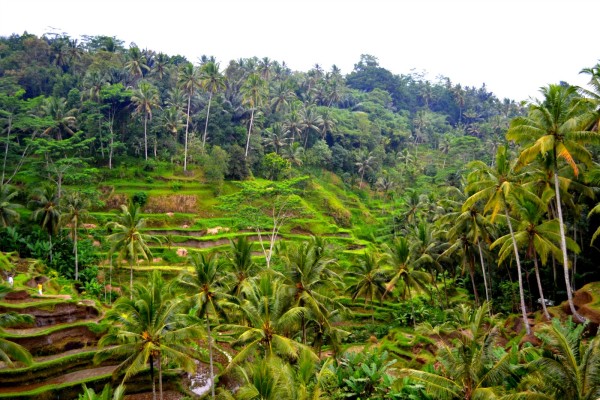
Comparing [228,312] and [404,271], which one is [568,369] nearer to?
[228,312]

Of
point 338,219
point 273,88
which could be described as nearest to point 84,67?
point 273,88

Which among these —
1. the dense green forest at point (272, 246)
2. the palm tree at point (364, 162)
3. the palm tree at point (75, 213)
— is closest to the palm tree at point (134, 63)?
the dense green forest at point (272, 246)

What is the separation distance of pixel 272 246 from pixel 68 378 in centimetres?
2270

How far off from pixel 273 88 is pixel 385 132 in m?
28.6

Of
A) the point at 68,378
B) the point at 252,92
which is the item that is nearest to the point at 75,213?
the point at 68,378

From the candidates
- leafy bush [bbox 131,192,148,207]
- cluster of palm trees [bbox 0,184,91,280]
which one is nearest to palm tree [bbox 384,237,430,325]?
cluster of palm trees [bbox 0,184,91,280]

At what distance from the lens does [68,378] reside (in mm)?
23375

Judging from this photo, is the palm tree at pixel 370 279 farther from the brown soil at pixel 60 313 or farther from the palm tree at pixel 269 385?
the palm tree at pixel 269 385

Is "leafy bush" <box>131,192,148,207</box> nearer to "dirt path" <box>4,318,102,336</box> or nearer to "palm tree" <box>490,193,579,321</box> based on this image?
"dirt path" <box>4,318,102,336</box>

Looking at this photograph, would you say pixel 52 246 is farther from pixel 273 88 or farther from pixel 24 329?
pixel 273 88

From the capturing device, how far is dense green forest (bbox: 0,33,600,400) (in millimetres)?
19609

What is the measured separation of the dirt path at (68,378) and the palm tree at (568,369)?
2276 cm

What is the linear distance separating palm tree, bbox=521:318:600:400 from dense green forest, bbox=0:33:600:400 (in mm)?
66

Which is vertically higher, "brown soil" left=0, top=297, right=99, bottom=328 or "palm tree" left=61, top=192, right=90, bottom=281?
"palm tree" left=61, top=192, right=90, bottom=281
